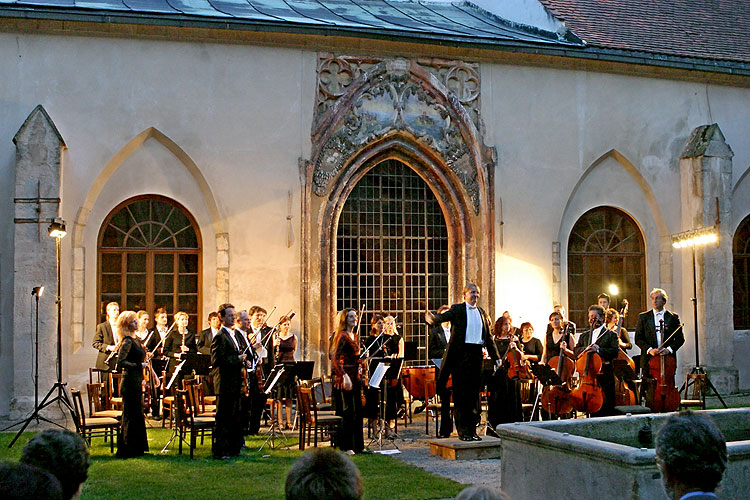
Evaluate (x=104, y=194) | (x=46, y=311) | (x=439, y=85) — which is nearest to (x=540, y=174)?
(x=439, y=85)

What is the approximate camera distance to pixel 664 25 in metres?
21.3

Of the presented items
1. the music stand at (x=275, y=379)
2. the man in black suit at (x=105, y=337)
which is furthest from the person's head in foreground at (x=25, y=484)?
the man in black suit at (x=105, y=337)

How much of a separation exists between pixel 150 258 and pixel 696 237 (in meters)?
9.68

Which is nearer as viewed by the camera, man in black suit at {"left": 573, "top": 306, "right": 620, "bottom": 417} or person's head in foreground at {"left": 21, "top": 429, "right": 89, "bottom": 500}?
person's head in foreground at {"left": 21, "top": 429, "right": 89, "bottom": 500}

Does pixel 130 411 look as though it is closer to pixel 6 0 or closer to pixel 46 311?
pixel 46 311

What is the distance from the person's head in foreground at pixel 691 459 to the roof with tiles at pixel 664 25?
15667 millimetres

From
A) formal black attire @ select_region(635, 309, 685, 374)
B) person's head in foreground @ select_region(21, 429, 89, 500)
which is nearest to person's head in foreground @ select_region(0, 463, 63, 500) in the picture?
person's head in foreground @ select_region(21, 429, 89, 500)

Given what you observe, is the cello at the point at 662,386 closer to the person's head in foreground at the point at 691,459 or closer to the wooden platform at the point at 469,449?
the wooden platform at the point at 469,449

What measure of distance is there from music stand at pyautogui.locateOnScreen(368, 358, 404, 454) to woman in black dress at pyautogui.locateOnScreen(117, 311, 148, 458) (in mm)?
2901

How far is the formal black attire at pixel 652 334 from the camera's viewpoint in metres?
14.9

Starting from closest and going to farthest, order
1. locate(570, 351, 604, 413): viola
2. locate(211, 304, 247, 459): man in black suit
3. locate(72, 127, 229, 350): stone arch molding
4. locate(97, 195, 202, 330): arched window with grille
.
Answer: locate(211, 304, 247, 459): man in black suit → locate(570, 351, 604, 413): viola → locate(72, 127, 229, 350): stone arch molding → locate(97, 195, 202, 330): arched window with grille

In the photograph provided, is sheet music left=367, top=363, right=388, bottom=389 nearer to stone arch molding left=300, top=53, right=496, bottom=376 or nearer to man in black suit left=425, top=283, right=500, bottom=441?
man in black suit left=425, top=283, right=500, bottom=441

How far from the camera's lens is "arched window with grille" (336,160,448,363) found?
18047mm

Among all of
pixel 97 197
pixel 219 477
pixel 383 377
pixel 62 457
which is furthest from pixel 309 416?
pixel 62 457
